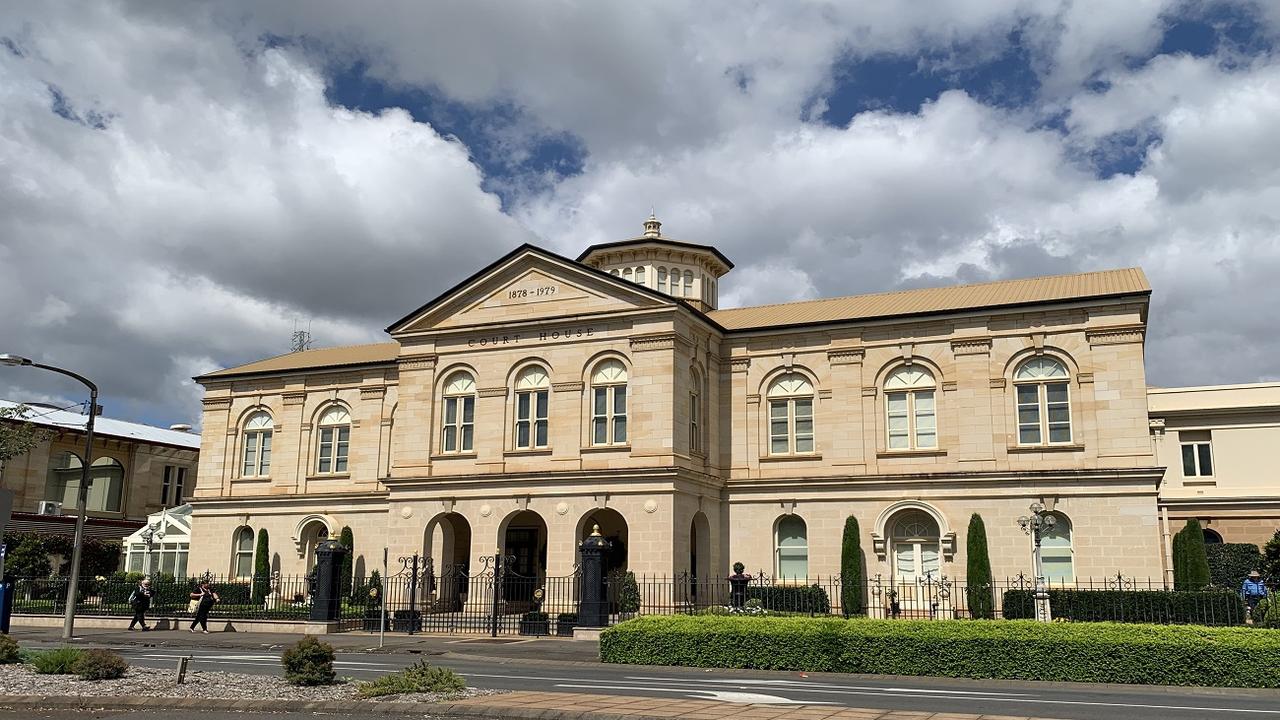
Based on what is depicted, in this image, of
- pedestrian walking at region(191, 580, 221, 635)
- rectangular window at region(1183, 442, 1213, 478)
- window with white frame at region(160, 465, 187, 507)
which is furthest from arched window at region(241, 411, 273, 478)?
rectangular window at region(1183, 442, 1213, 478)

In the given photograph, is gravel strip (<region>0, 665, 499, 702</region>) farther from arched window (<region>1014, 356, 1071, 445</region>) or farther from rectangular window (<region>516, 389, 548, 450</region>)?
arched window (<region>1014, 356, 1071, 445</region>)

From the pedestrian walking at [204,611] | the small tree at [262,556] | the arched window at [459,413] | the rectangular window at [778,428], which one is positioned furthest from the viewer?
the small tree at [262,556]

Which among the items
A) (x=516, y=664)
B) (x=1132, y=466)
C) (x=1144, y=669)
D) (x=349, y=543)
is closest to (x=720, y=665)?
(x=516, y=664)

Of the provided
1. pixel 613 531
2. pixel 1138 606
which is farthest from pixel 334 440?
pixel 1138 606

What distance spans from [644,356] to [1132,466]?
16155mm

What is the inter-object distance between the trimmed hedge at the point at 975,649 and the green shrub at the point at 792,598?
11876mm

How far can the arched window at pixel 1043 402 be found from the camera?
34.9m

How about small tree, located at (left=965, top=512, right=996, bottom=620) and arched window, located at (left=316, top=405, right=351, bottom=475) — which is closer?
small tree, located at (left=965, top=512, right=996, bottom=620)

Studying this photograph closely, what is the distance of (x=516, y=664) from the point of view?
24.1m

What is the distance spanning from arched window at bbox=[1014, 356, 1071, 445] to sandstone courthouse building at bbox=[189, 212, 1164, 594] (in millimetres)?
67

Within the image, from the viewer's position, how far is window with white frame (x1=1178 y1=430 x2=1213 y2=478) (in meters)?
51.4

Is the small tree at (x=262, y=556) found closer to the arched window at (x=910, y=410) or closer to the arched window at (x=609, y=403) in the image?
the arched window at (x=609, y=403)

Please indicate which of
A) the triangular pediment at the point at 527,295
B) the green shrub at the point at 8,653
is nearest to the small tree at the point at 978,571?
the triangular pediment at the point at 527,295

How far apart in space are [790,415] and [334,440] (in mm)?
20853
